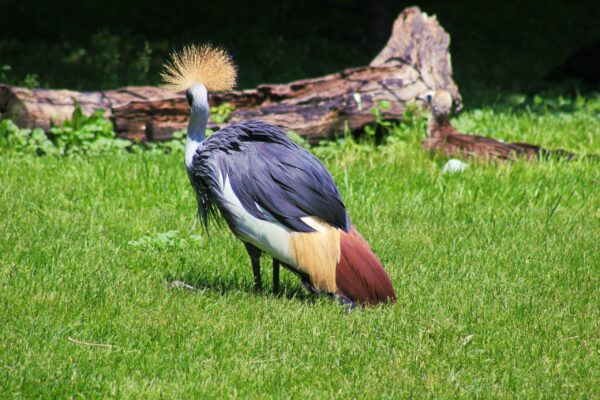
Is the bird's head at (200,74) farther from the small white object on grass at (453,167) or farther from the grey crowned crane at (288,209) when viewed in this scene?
the small white object on grass at (453,167)

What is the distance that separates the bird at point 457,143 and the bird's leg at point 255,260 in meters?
3.37

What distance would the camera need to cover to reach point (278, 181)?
4383 mm

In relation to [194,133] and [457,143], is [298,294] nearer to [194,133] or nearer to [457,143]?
[194,133]

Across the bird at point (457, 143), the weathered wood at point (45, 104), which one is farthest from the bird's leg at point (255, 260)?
the weathered wood at point (45, 104)

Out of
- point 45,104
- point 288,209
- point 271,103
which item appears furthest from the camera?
point 271,103

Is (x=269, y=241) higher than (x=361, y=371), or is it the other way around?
(x=269, y=241)

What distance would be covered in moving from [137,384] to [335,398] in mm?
825

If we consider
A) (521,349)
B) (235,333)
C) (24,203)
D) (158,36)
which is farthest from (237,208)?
(158,36)

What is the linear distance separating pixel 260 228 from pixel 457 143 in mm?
3776

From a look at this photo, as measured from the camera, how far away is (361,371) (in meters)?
3.88

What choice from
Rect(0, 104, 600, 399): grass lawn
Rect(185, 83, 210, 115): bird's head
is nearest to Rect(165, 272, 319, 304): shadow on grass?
Rect(0, 104, 600, 399): grass lawn

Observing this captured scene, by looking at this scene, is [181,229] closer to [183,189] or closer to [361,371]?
[183,189]

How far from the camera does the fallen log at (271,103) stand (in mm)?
7609

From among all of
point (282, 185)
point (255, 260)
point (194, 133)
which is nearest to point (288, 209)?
point (282, 185)
